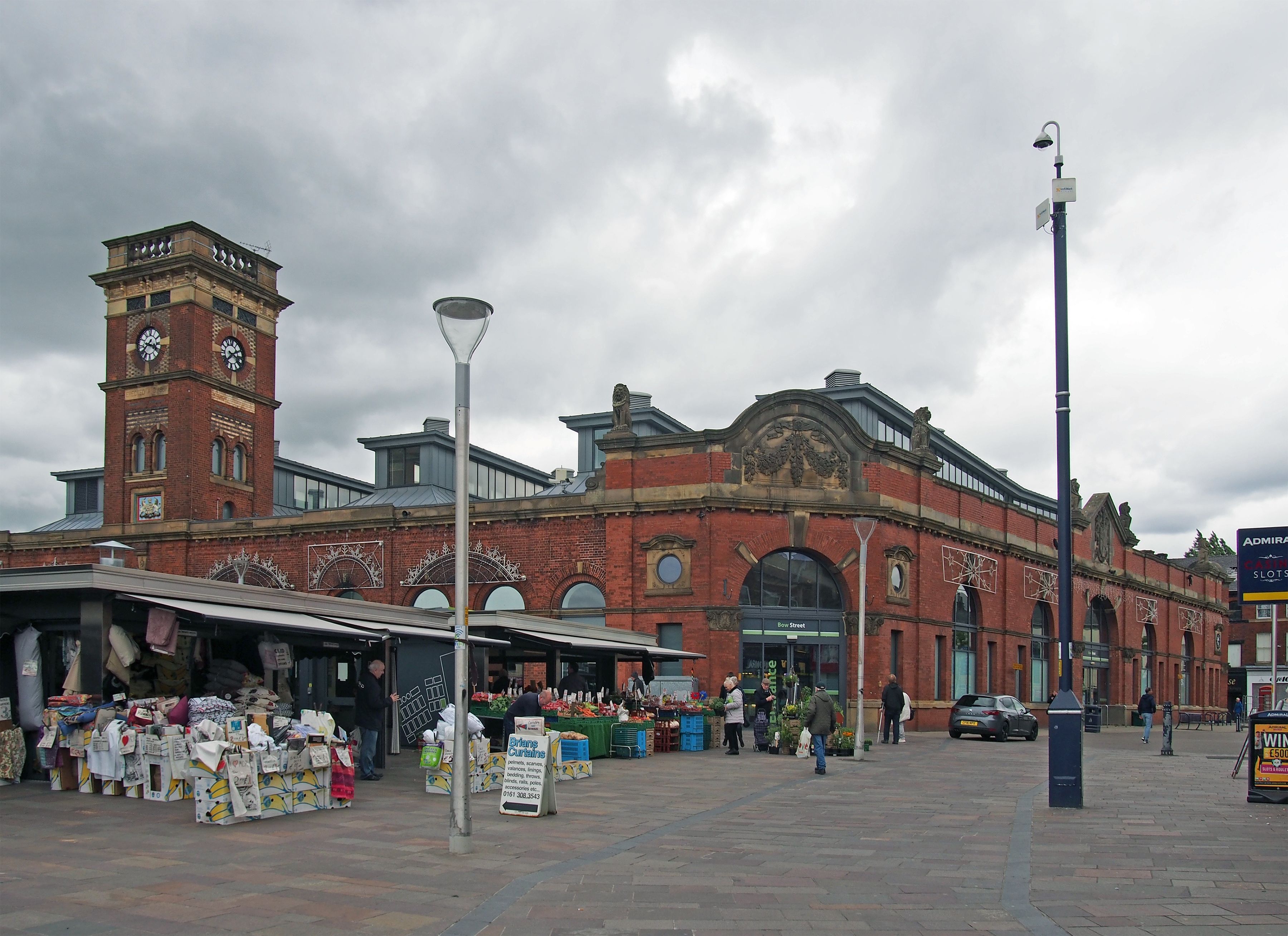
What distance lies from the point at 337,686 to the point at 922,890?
19.0 metres

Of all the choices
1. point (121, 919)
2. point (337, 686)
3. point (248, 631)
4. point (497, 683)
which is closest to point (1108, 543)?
point (497, 683)

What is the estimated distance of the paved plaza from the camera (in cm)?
845

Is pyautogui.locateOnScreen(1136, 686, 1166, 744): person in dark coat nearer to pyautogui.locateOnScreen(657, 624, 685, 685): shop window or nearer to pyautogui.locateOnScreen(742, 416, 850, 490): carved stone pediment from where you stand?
pyautogui.locateOnScreen(742, 416, 850, 490): carved stone pediment

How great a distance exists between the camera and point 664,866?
10.6m

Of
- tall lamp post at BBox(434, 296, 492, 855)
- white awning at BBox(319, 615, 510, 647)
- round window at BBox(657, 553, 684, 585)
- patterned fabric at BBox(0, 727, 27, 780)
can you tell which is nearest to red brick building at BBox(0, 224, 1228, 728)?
round window at BBox(657, 553, 684, 585)

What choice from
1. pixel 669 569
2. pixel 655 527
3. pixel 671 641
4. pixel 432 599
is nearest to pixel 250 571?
pixel 432 599

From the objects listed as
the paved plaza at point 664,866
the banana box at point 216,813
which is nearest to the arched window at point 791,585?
the paved plaza at point 664,866

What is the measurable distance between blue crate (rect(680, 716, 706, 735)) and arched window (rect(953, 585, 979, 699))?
15.6 meters

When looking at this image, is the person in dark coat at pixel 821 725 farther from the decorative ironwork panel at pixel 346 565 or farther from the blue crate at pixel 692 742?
the decorative ironwork panel at pixel 346 565

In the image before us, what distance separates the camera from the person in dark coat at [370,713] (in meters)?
16.9

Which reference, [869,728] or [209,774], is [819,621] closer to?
[869,728]

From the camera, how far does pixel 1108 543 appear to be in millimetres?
51938

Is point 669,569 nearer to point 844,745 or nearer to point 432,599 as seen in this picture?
point 432,599

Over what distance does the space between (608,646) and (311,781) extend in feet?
43.6
